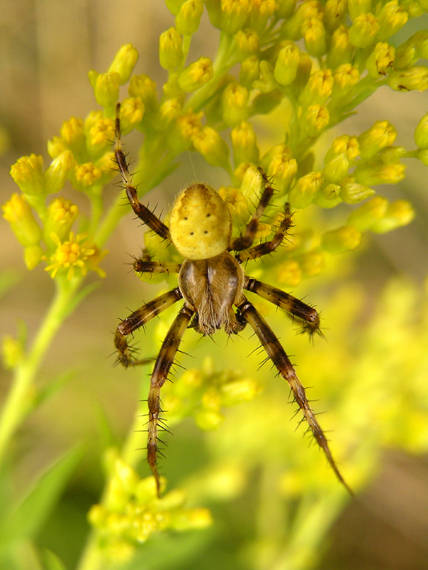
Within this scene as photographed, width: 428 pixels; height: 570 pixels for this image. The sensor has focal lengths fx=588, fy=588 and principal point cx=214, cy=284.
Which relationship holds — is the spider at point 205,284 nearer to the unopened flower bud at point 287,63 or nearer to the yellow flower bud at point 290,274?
the yellow flower bud at point 290,274

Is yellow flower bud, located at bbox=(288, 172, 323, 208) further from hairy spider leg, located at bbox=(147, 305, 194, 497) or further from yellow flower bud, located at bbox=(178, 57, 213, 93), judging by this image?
hairy spider leg, located at bbox=(147, 305, 194, 497)

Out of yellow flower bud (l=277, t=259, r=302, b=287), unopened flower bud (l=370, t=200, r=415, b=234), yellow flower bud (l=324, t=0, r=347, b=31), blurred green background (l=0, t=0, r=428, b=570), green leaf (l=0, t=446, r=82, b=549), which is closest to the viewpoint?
yellow flower bud (l=324, t=0, r=347, b=31)

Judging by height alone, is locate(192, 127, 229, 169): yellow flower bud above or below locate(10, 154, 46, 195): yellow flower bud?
below

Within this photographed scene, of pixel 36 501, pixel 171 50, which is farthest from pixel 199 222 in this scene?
pixel 36 501

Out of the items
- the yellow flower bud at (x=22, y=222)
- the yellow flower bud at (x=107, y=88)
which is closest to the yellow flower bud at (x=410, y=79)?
the yellow flower bud at (x=107, y=88)

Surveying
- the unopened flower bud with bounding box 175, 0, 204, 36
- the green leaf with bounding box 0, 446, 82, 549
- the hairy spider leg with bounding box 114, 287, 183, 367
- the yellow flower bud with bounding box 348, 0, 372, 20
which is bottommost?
the green leaf with bounding box 0, 446, 82, 549

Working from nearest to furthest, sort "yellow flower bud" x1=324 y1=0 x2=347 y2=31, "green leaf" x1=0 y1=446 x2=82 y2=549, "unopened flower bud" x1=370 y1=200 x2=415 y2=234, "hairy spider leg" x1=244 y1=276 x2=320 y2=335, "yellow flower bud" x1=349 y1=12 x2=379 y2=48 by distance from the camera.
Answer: "yellow flower bud" x1=349 y1=12 x2=379 y2=48, "yellow flower bud" x1=324 y1=0 x2=347 y2=31, "green leaf" x1=0 y1=446 x2=82 y2=549, "unopened flower bud" x1=370 y1=200 x2=415 y2=234, "hairy spider leg" x1=244 y1=276 x2=320 y2=335

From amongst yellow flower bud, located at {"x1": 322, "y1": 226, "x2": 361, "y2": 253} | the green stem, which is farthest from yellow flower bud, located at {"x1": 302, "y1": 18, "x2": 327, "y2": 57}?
the green stem
